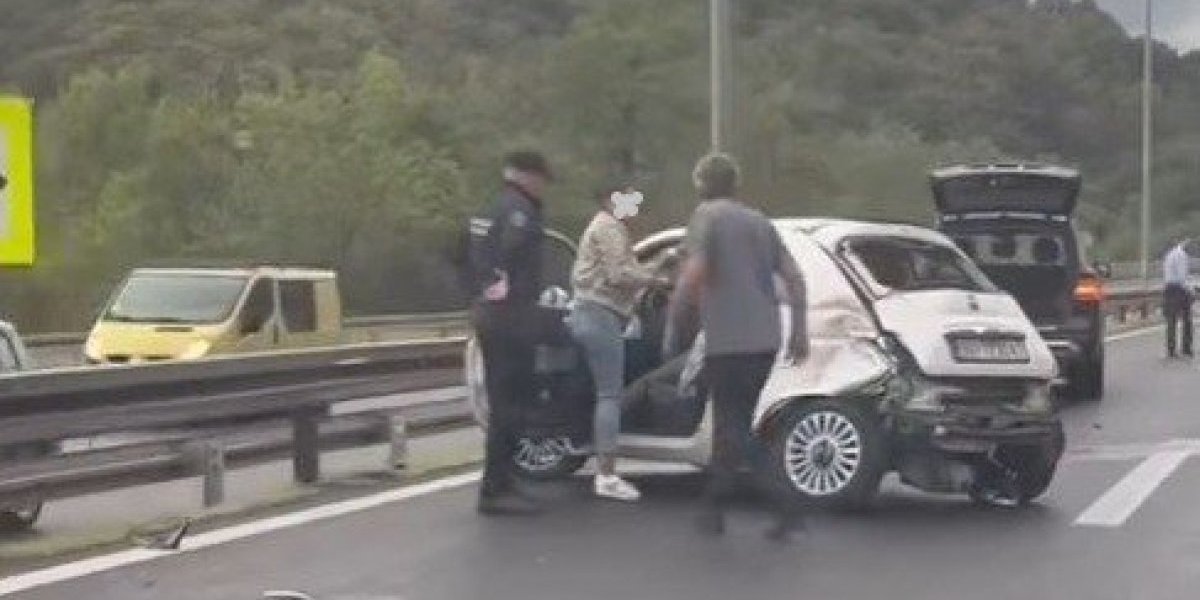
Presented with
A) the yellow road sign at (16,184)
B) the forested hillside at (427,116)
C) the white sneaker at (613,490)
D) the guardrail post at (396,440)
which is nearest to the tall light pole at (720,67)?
the guardrail post at (396,440)

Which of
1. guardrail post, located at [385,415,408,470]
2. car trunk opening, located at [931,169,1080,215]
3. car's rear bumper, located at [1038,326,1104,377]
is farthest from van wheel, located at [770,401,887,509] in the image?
car trunk opening, located at [931,169,1080,215]

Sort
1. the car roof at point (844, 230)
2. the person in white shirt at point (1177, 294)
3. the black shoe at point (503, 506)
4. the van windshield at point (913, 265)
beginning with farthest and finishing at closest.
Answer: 1. the person in white shirt at point (1177, 294)
2. the car roof at point (844, 230)
3. the van windshield at point (913, 265)
4. the black shoe at point (503, 506)

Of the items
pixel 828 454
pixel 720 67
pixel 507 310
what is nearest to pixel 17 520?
pixel 507 310

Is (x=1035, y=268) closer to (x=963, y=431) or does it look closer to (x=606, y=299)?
(x=963, y=431)

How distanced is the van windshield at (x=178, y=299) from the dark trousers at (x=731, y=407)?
11.7 metres

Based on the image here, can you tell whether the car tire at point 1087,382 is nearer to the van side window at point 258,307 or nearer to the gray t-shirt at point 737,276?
the van side window at point 258,307

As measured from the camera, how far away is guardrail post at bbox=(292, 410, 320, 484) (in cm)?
1216

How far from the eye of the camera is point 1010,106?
88875 millimetres

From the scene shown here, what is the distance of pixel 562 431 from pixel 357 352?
321 cm

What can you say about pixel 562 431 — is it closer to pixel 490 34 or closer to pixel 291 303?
pixel 291 303

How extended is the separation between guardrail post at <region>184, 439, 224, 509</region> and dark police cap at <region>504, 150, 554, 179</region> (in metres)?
2.28

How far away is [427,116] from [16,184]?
62181 millimetres

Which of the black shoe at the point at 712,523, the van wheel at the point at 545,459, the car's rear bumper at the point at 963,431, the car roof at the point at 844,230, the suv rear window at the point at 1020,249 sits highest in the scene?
the car roof at the point at 844,230

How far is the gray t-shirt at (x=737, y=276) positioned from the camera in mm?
9727
